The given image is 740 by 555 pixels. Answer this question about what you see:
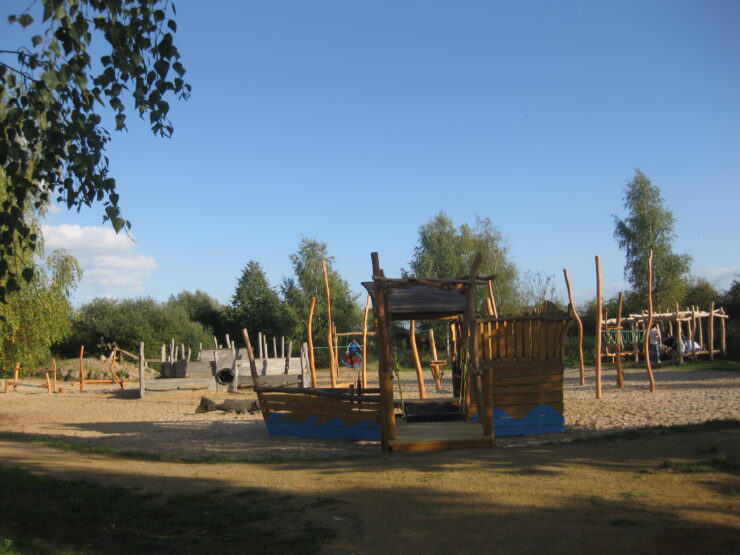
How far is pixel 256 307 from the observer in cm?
4478

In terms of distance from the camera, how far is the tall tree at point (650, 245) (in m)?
40.1

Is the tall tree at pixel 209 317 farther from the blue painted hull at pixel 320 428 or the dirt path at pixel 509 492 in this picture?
the dirt path at pixel 509 492

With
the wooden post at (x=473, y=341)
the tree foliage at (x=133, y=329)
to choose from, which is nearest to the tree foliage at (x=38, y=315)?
the wooden post at (x=473, y=341)

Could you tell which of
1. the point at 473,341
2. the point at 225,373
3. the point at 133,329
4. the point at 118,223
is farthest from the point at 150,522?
the point at 133,329

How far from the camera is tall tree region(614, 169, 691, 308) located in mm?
40094

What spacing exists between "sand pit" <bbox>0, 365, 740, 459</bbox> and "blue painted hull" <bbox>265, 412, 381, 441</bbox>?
0.16m

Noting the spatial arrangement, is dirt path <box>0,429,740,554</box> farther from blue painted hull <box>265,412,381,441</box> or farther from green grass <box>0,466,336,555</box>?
blue painted hull <box>265,412,381,441</box>

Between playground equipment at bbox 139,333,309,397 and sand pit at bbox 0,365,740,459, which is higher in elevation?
playground equipment at bbox 139,333,309,397

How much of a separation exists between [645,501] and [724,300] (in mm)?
35659

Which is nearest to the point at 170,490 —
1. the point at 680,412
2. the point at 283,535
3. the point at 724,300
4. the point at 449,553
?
the point at 283,535

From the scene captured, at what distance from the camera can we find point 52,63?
13.6 ft

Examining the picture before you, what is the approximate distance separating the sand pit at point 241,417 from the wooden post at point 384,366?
0.89 m

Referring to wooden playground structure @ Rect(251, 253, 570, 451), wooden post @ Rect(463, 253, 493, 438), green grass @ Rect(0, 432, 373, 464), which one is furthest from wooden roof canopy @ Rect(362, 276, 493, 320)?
green grass @ Rect(0, 432, 373, 464)

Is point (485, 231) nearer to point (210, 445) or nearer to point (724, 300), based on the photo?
point (724, 300)
